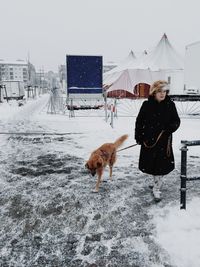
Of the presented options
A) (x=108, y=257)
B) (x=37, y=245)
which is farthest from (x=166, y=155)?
(x=37, y=245)

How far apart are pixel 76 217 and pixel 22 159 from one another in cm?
347

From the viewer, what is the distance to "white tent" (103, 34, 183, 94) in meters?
27.7

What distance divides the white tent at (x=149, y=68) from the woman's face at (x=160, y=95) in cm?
2386

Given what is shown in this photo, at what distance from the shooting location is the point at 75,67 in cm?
1741

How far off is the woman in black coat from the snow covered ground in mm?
662

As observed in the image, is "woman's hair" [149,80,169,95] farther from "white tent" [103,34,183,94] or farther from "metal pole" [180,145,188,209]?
"white tent" [103,34,183,94]

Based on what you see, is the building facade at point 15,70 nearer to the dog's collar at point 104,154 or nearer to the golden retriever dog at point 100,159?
the golden retriever dog at point 100,159

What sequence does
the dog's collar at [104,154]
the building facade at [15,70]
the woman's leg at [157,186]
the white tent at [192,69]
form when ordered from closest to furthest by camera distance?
the woman's leg at [157,186] → the dog's collar at [104,154] → the white tent at [192,69] → the building facade at [15,70]

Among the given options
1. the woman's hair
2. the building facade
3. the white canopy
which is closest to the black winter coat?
the woman's hair

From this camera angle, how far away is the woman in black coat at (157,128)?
13.0ft

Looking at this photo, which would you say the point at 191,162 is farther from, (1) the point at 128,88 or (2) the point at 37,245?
(1) the point at 128,88

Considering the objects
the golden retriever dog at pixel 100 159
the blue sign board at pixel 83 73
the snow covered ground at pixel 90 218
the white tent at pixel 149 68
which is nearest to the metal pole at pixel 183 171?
the snow covered ground at pixel 90 218

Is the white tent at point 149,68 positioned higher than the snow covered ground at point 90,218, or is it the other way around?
the white tent at point 149,68

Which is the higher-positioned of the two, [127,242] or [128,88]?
[128,88]
